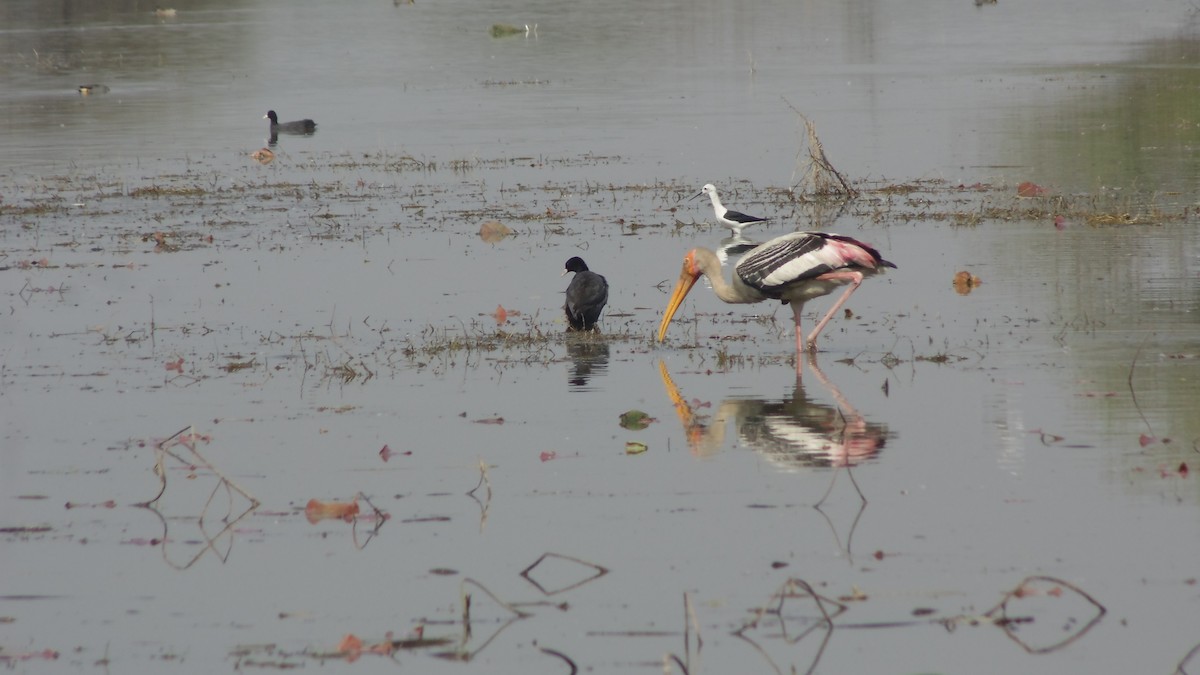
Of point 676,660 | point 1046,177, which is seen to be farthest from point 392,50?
point 676,660

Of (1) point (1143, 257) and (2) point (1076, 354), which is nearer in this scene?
(2) point (1076, 354)

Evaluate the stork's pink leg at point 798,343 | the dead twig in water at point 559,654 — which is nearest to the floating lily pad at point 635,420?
the stork's pink leg at point 798,343

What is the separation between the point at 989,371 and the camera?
36.4 feet

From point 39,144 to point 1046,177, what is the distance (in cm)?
1775

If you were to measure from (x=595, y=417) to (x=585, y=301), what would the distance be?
2726 mm

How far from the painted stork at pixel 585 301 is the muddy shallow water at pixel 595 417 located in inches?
8.3

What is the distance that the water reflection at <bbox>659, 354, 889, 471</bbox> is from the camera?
9156 mm

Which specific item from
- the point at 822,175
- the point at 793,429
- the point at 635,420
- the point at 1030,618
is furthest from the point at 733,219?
the point at 1030,618

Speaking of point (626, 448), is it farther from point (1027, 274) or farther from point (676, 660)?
point (1027, 274)

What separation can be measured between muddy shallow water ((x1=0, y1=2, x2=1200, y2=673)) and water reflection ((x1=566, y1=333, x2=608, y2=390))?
50 millimetres

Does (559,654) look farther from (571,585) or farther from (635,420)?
(635,420)

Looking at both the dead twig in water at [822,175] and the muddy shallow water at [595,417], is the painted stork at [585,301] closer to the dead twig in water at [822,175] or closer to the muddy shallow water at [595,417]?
the muddy shallow water at [595,417]

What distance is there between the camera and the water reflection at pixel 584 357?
1157cm

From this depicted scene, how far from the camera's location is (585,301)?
12977 mm
